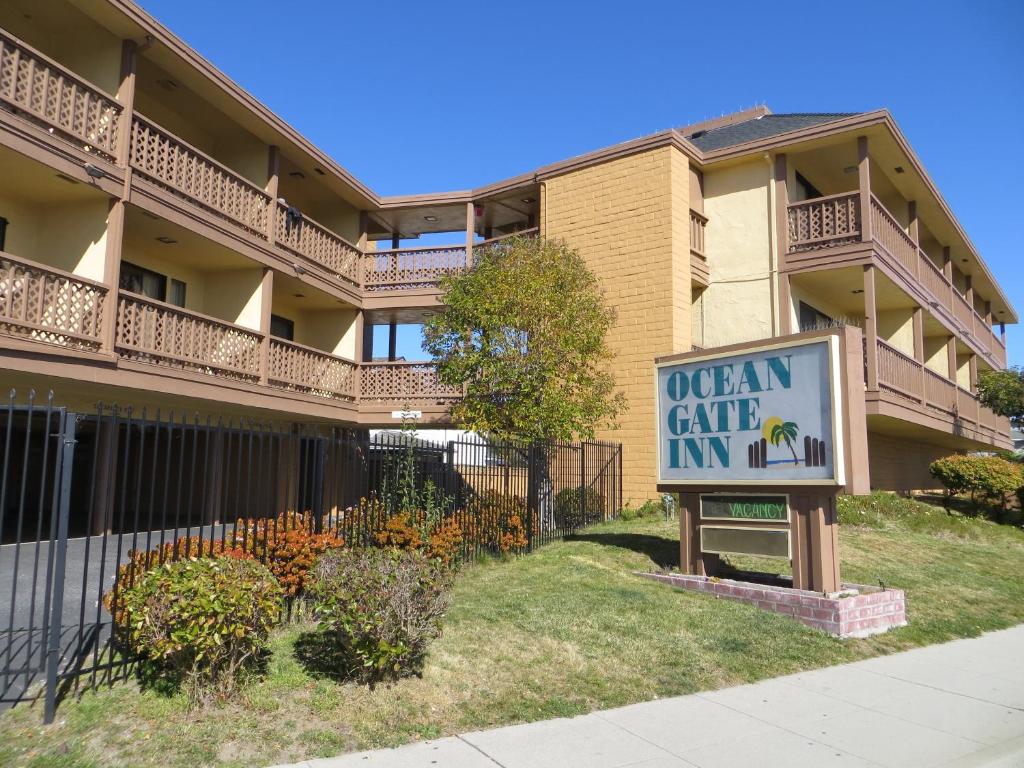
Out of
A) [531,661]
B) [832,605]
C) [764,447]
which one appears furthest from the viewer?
[764,447]

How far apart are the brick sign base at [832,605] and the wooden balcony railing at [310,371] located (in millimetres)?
10693

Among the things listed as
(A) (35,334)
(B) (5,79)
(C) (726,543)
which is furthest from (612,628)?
(B) (5,79)

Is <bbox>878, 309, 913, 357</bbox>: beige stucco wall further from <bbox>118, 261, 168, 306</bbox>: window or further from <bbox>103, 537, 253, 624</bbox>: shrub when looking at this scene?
<bbox>103, 537, 253, 624</bbox>: shrub

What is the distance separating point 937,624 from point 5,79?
47.3 ft

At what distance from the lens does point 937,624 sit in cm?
948

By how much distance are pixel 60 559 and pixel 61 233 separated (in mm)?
9948

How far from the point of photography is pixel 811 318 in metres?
20.5

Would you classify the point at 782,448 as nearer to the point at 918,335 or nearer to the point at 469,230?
the point at 469,230

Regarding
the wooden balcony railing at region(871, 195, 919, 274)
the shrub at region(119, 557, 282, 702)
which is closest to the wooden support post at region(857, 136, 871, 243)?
the wooden balcony railing at region(871, 195, 919, 274)

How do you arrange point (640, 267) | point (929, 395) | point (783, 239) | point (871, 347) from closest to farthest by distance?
point (871, 347) < point (640, 267) < point (783, 239) < point (929, 395)

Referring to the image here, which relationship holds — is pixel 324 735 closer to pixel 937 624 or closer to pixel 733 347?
pixel 733 347

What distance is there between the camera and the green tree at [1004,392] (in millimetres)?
24422

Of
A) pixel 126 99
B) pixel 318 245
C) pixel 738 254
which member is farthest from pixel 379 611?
pixel 738 254

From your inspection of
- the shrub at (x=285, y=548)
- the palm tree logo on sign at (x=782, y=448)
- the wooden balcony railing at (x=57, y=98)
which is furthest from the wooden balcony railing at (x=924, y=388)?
the wooden balcony railing at (x=57, y=98)
